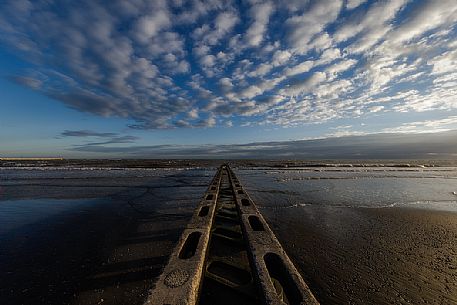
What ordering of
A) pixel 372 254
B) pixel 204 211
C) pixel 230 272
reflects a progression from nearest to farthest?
1. pixel 230 272
2. pixel 372 254
3. pixel 204 211

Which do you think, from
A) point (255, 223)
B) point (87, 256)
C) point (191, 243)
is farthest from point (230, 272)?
point (87, 256)

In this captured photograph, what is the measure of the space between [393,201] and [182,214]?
7805 mm

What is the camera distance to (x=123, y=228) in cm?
477

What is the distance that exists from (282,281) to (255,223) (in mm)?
1665

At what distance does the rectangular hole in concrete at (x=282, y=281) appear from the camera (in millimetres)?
1934

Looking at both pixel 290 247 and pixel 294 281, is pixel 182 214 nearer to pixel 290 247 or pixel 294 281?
pixel 290 247

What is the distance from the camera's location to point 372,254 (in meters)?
3.54

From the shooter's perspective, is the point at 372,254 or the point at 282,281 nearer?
the point at 282,281

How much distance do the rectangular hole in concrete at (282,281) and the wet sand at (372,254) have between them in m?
0.50

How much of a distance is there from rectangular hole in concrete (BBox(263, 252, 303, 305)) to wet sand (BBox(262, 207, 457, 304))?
0.50m

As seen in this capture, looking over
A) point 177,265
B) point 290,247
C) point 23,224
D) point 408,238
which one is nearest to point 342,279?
point 290,247

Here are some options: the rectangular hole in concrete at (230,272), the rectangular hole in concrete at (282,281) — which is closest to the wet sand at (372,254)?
the rectangular hole in concrete at (282,281)

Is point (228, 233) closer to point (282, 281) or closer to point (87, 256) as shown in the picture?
point (282, 281)

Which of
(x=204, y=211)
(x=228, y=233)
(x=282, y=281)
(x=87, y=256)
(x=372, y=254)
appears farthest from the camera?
(x=204, y=211)
